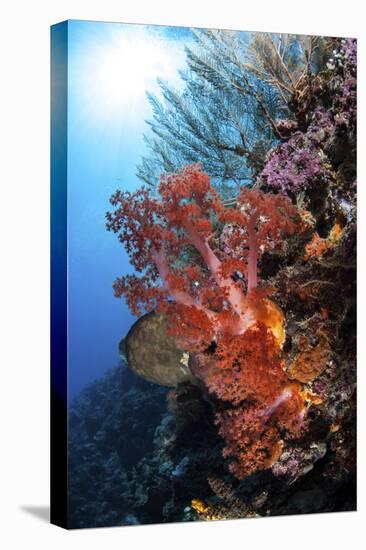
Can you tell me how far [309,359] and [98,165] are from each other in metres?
2.07

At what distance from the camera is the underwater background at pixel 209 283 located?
6730mm

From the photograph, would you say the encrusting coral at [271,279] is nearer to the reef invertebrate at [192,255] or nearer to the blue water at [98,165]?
the reef invertebrate at [192,255]

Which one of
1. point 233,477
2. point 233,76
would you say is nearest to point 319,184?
point 233,76

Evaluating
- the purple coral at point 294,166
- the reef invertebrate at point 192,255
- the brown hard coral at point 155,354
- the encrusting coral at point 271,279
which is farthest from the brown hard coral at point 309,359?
the purple coral at point 294,166

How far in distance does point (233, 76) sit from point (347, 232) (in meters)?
1.42

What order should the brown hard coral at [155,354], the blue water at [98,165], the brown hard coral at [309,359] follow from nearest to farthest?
the blue water at [98,165] < the brown hard coral at [155,354] < the brown hard coral at [309,359]

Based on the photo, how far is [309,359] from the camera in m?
7.42

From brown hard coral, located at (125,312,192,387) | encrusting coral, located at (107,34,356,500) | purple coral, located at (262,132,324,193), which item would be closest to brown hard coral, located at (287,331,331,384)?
encrusting coral, located at (107,34,356,500)

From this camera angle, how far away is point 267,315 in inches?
285

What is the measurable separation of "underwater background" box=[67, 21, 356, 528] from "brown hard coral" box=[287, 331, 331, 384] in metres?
0.01

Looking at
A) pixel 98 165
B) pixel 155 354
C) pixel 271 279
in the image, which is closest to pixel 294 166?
pixel 271 279

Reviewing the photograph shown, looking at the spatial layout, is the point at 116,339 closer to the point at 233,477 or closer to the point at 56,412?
the point at 56,412

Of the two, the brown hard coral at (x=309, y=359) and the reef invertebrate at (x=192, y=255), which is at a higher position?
the reef invertebrate at (x=192, y=255)

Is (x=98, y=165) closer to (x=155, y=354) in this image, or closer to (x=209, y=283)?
(x=209, y=283)
